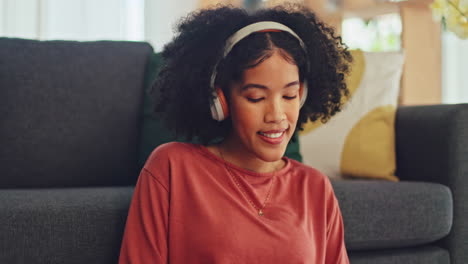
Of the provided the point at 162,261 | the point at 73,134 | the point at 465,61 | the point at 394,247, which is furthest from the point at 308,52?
the point at 465,61

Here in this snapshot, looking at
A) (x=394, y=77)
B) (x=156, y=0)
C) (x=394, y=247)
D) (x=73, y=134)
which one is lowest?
(x=394, y=247)

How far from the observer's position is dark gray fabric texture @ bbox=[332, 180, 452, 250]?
1.40 meters

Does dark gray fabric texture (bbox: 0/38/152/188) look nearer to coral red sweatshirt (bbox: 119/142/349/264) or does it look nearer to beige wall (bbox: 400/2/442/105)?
coral red sweatshirt (bbox: 119/142/349/264)

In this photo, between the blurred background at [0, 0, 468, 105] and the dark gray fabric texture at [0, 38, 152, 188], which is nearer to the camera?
the dark gray fabric texture at [0, 38, 152, 188]

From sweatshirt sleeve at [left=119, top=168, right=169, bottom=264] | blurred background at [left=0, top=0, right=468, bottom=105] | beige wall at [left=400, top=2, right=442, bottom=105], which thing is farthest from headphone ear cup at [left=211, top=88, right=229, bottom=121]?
beige wall at [left=400, top=2, right=442, bottom=105]

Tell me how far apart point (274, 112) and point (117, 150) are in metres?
0.77

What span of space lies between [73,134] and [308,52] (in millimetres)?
820

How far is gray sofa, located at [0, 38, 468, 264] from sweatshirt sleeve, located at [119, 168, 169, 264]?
0.86 ft

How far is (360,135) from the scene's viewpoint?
1804mm

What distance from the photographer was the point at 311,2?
300cm

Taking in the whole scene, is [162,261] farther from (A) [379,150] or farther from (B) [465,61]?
(B) [465,61]

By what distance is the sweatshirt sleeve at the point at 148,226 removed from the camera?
37.7 inches

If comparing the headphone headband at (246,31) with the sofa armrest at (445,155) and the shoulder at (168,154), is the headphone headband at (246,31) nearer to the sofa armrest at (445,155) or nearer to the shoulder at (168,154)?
the shoulder at (168,154)

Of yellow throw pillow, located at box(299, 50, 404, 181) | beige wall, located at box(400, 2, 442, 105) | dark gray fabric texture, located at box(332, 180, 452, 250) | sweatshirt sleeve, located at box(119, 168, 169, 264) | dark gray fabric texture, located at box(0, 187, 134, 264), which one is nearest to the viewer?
sweatshirt sleeve, located at box(119, 168, 169, 264)
